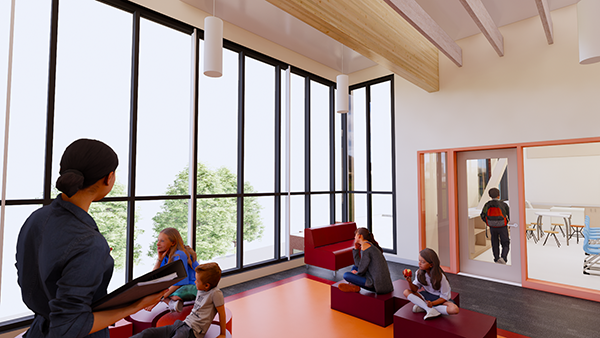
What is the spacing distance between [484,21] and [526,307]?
4.06m

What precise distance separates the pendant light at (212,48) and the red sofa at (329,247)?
3508mm

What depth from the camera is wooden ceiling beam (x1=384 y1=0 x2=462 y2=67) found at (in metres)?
3.65

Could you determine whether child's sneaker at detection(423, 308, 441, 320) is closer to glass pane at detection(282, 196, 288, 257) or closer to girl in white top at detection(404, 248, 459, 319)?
girl in white top at detection(404, 248, 459, 319)

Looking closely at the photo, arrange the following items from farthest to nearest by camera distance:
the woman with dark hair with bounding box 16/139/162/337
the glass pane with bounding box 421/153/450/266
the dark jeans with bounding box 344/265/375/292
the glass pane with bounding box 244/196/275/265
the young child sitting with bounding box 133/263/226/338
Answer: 1. the glass pane with bounding box 421/153/450/266
2. the glass pane with bounding box 244/196/275/265
3. the dark jeans with bounding box 344/265/375/292
4. the young child sitting with bounding box 133/263/226/338
5. the woman with dark hair with bounding box 16/139/162/337

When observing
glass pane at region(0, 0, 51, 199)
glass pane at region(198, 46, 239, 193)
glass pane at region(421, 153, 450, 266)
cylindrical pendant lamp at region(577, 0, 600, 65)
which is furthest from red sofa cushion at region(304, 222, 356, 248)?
cylindrical pendant lamp at region(577, 0, 600, 65)

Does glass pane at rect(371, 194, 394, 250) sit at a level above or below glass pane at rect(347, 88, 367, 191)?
below

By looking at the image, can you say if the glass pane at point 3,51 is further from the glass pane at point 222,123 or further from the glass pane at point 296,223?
the glass pane at point 296,223

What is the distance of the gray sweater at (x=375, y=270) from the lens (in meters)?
3.70

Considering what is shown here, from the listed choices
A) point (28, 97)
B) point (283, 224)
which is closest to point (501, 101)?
point (283, 224)

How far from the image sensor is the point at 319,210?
727 centimetres

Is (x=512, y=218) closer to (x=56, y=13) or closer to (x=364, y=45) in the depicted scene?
(x=364, y=45)

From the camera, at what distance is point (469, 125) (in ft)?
19.0

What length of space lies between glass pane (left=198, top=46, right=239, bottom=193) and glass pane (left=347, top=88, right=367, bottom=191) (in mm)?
3289

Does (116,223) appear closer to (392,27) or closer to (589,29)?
(392,27)
